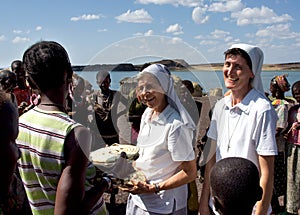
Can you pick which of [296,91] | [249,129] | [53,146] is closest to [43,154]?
[53,146]

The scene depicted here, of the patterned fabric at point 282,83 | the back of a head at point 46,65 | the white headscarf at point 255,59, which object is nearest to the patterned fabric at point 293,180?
the patterned fabric at point 282,83

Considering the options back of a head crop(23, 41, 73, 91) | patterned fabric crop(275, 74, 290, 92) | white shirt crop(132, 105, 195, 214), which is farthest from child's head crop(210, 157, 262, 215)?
patterned fabric crop(275, 74, 290, 92)

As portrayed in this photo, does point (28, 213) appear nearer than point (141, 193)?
No

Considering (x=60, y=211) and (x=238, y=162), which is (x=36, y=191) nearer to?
(x=60, y=211)

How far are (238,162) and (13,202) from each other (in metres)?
0.97

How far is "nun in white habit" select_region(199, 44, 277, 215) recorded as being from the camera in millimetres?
2047

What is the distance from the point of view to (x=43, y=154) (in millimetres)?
1633

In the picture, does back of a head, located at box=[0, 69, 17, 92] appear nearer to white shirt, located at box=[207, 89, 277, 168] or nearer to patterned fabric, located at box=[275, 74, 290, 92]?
white shirt, located at box=[207, 89, 277, 168]

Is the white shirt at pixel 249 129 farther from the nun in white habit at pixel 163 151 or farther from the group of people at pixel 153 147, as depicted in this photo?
the nun in white habit at pixel 163 151

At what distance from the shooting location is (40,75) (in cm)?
168

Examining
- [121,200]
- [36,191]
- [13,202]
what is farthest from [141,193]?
[121,200]

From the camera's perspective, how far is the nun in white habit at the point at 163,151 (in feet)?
7.63

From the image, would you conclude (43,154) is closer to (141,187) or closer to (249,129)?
(141,187)

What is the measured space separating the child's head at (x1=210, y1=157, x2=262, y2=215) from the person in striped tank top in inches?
22.8
